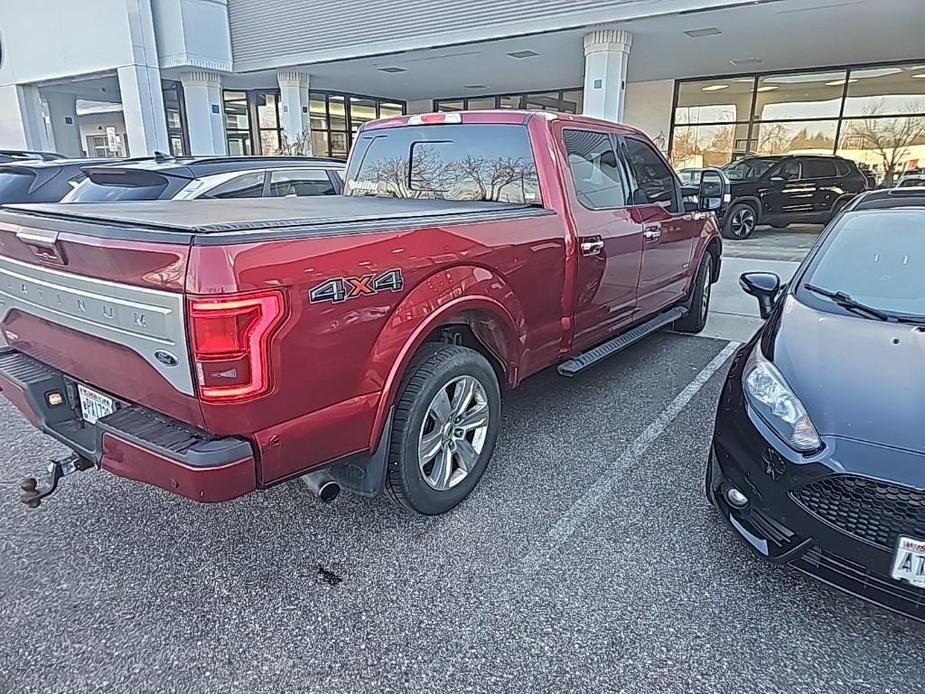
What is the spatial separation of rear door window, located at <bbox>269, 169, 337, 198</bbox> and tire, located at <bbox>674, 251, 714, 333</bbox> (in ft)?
12.6

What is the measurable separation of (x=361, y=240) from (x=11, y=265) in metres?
1.65

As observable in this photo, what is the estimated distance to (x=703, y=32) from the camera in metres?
11.7

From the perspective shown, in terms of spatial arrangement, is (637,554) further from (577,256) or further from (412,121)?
(412,121)

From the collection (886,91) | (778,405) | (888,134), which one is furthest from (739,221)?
(778,405)

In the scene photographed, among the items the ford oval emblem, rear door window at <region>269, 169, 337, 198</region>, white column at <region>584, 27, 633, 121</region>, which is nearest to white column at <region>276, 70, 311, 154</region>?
white column at <region>584, 27, 633, 121</region>

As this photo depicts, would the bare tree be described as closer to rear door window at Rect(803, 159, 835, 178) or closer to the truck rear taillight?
rear door window at Rect(803, 159, 835, 178)

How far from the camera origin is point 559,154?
373cm

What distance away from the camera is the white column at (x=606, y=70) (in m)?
11.7

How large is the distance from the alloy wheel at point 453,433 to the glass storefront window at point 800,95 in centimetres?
1690

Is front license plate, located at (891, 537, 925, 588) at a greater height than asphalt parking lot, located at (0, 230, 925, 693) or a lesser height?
greater

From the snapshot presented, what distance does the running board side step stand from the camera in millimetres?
3884

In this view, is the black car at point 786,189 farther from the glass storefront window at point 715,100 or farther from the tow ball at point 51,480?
the tow ball at point 51,480

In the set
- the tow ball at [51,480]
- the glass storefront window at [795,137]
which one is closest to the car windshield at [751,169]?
the glass storefront window at [795,137]

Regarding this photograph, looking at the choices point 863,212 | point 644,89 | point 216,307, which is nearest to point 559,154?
point 863,212
